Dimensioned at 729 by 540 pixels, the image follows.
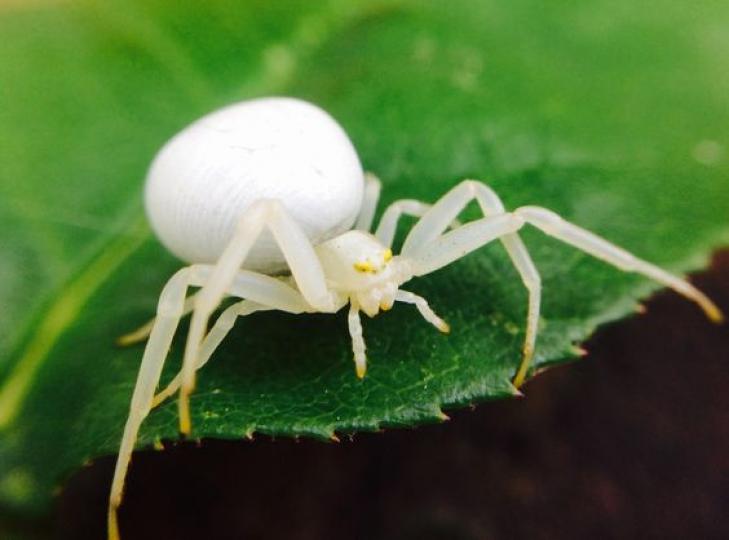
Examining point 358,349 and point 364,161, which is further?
point 364,161

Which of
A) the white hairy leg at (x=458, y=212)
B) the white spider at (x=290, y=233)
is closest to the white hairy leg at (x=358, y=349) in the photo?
the white spider at (x=290, y=233)

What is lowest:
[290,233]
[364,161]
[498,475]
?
[498,475]

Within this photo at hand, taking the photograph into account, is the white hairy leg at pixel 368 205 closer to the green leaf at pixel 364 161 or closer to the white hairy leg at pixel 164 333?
the green leaf at pixel 364 161

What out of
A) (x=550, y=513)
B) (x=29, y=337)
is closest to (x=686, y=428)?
(x=550, y=513)

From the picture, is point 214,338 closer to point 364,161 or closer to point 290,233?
point 290,233

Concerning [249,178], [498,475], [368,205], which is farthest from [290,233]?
[498,475]

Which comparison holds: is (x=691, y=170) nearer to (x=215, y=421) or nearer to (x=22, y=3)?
(x=215, y=421)
